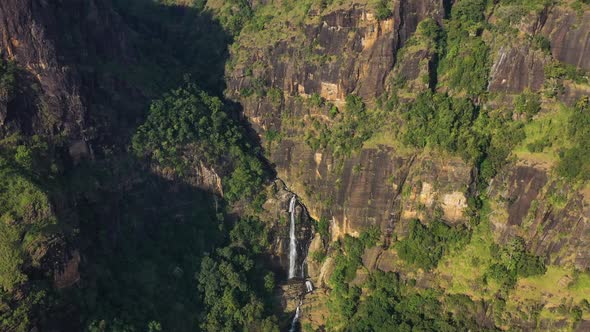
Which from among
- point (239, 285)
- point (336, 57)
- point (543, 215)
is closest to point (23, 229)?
point (239, 285)

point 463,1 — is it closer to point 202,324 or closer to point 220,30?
point 220,30

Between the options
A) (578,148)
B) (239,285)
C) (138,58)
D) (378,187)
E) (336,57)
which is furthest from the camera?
(138,58)

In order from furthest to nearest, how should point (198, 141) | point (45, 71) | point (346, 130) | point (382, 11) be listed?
point (198, 141)
point (346, 130)
point (382, 11)
point (45, 71)

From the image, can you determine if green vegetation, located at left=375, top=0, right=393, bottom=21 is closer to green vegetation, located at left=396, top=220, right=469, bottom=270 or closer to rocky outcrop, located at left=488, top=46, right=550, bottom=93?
rocky outcrop, located at left=488, top=46, right=550, bottom=93

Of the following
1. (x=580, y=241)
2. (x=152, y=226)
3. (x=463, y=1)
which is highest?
(x=463, y=1)

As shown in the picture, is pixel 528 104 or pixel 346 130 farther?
pixel 346 130

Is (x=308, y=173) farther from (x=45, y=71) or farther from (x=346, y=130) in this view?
(x=45, y=71)

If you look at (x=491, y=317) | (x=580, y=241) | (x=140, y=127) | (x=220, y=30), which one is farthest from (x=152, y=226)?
(x=580, y=241)

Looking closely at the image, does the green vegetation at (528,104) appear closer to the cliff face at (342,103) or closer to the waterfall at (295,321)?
the cliff face at (342,103)

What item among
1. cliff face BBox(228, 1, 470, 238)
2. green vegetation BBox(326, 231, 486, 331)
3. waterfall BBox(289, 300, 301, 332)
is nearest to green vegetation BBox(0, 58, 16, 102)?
cliff face BBox(228, 1, 470, 238)

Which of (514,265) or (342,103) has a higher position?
(342,103)

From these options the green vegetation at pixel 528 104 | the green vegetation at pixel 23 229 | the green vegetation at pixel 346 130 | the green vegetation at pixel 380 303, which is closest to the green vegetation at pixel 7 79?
the green vegetation at pixel 23 229
